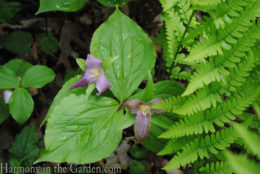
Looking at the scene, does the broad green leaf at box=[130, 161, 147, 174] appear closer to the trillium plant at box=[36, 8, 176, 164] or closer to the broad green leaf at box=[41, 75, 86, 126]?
the trillium plant at box=[36, 8, 176, 164]

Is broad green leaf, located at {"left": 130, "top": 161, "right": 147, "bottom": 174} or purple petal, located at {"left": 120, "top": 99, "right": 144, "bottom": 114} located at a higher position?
purple petal, located at {"left": 120, "top": 99, "right": 144, "bottom": 114}

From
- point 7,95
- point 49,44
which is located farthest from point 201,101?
point 49,44

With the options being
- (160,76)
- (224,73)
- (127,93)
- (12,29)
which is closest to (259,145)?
(224,73)

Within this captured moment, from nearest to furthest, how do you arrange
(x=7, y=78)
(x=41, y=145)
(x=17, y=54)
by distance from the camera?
(x=7, y=78) → (x=41, y=145) → (x=17, y=54)

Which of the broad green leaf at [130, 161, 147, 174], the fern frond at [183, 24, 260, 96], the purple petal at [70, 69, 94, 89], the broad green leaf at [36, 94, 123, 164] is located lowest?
the broad green leaf at [130, 161, 147, 174]

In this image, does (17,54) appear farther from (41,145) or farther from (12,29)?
(41,145)

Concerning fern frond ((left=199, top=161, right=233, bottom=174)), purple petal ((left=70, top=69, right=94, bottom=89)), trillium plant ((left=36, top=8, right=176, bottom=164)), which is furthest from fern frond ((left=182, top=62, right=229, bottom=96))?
purple petal ((left=70, top=69, right=94, bottom=89))
